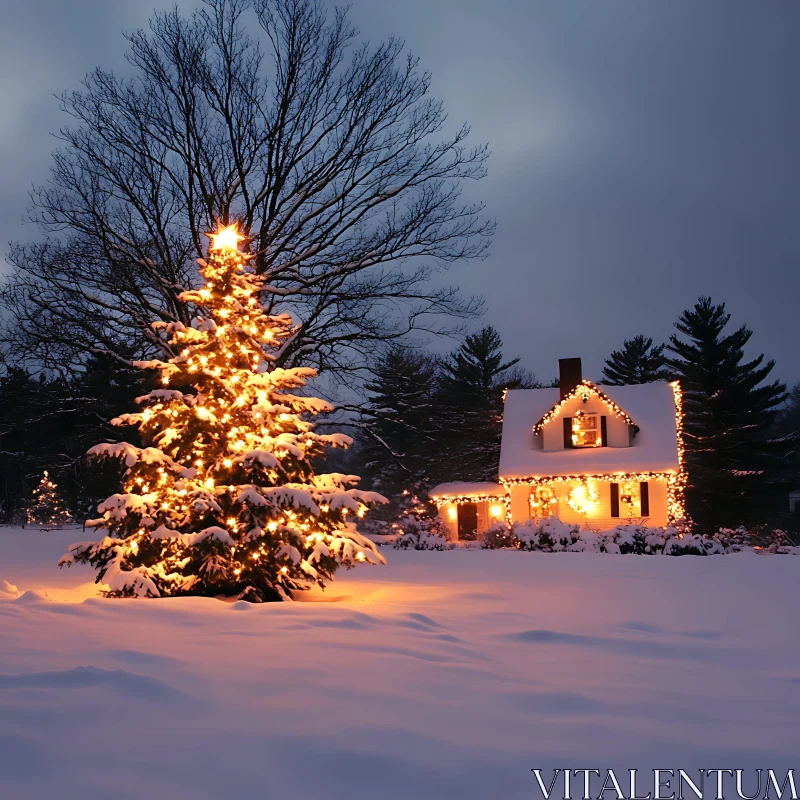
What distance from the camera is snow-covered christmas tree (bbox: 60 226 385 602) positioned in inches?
425

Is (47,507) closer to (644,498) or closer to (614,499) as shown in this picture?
(614,499)

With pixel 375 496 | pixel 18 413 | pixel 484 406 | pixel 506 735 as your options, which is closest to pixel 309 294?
pixel 375 496

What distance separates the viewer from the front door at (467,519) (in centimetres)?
3703

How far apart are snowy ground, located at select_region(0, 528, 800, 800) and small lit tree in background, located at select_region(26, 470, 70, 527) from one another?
38.1 metres

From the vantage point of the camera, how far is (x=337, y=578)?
15.0 metres

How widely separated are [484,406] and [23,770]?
42939 millimetres

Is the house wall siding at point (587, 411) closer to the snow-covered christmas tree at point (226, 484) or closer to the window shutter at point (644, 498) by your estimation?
the window shutter at point (644, 498)

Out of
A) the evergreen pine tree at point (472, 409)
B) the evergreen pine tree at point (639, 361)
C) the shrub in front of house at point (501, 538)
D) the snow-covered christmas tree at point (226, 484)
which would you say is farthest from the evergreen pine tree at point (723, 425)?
the snow-covered christmas tree at point (226, 484)

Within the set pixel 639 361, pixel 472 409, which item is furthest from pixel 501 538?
pixel 639 361

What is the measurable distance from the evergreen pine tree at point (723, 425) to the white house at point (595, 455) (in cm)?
809

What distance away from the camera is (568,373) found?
3334 centimetres

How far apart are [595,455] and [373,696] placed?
2755 centimetres

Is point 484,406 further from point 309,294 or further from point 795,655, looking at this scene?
point 795,655

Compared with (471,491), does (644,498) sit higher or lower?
lower
